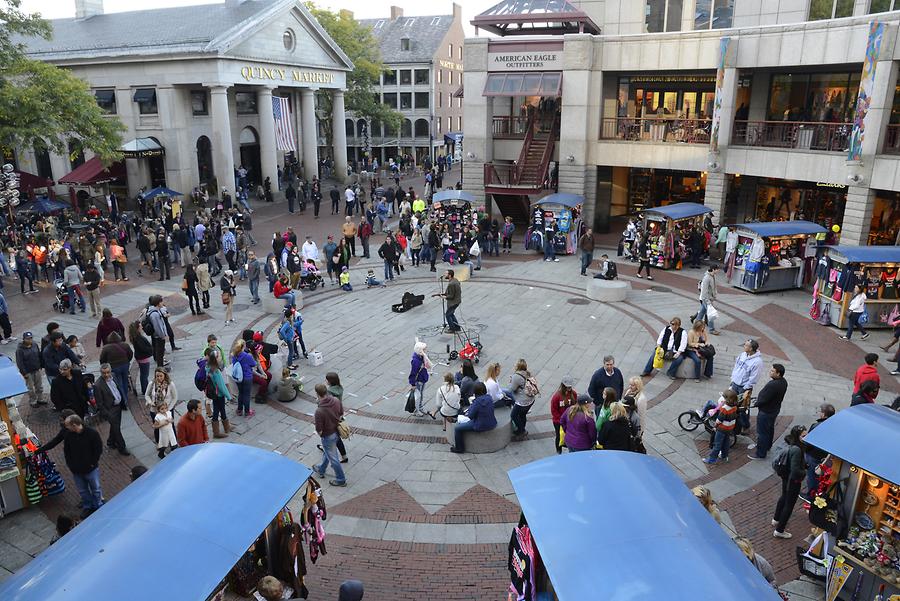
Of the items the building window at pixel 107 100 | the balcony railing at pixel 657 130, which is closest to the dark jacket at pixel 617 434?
the balcony railing at pixel 657 130

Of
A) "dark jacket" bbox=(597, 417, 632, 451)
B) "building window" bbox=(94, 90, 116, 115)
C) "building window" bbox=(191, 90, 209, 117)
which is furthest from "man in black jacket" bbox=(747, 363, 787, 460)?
"building window" bbox=(94, 90, 116, 115)

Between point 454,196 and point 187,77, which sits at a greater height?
point 187,77

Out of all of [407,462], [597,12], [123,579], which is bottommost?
[407,462]

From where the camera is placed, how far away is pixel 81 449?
946cm

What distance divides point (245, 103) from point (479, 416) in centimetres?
3852

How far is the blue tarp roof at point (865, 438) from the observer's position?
766 cm

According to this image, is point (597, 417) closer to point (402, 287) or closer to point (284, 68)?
point (402, 287)

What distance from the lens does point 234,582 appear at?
283 inches

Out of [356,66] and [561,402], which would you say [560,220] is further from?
[356,66]

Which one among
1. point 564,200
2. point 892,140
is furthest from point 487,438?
point 892,140

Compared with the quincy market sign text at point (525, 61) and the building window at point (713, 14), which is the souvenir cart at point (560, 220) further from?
the building window at point (713, 14)

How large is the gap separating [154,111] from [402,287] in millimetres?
24389

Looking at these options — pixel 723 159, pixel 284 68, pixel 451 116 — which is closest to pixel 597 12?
pixel 723 159

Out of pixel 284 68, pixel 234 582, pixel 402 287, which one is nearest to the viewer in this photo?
pixel 234 582
